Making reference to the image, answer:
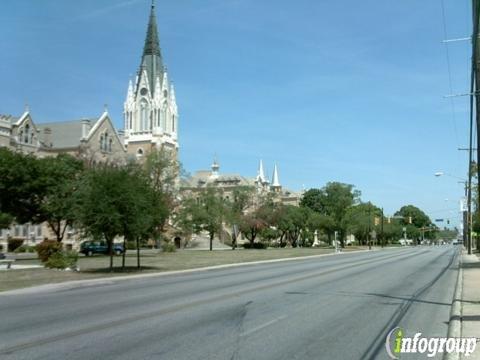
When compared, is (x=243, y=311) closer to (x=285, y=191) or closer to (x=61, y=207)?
(x=61, y=207)

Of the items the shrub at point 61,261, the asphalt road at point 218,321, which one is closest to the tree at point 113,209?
the shrub at point 61,261

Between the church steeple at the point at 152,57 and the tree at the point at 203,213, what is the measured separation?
45.4 m

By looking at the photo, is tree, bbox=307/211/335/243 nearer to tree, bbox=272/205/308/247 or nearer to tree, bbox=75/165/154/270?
tree, bbox=272/205/308/247

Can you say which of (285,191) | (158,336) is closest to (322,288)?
(158,336)

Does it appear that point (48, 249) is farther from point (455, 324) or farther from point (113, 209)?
point (455, 324)

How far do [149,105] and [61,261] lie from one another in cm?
9244

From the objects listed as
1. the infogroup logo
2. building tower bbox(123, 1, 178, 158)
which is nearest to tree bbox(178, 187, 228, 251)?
building tower bbox(123, 1, 178, 158)

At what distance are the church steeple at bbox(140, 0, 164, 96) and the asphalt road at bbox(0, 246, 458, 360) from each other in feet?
348

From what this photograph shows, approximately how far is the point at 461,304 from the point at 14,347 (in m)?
11.3

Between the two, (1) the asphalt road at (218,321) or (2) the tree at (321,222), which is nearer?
(1) the asphalt road at (218,321)

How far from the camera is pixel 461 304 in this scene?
1545cm

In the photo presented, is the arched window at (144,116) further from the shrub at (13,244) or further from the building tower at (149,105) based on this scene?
the shrub at (13,244)

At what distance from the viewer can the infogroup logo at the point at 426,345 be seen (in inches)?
368

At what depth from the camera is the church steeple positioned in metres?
121
